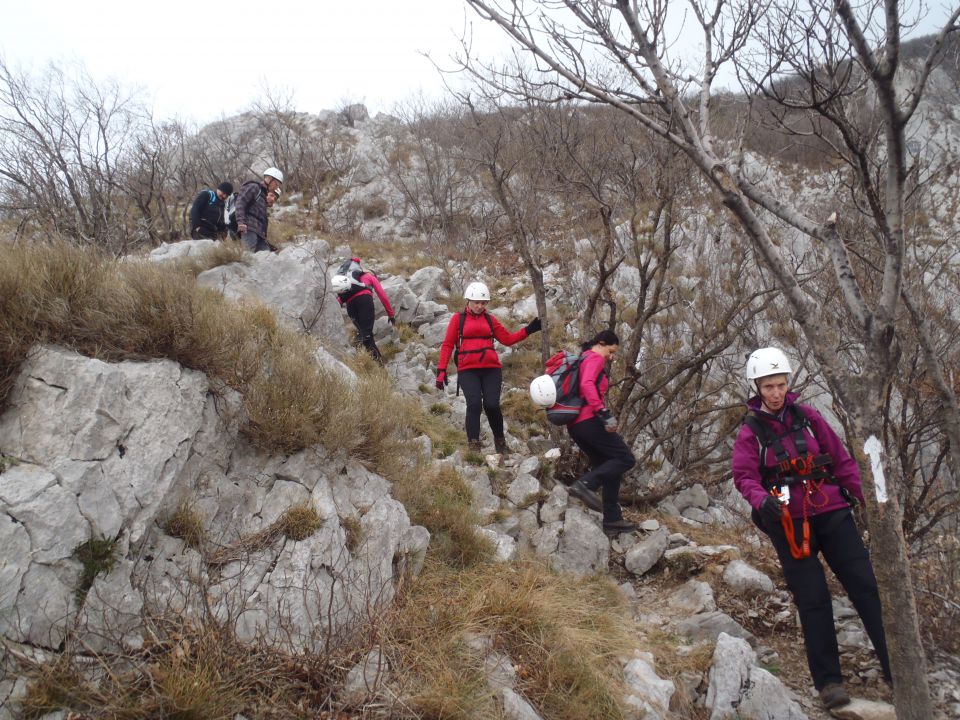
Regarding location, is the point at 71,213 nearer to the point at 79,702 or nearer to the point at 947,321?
the point at 79,702

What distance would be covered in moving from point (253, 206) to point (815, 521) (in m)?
8.85

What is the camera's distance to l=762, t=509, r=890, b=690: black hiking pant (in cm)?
323

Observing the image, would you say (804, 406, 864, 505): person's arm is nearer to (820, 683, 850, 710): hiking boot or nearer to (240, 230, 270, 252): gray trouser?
(820, 683, 850, 710): hiking boot

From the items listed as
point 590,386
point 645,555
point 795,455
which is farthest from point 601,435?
point 795,455

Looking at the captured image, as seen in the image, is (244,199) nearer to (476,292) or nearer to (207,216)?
(207,216)

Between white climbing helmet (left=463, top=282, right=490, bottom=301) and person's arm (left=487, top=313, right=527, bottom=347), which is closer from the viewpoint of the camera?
person's arm (left=487, top=313, right=527, bottom=347)

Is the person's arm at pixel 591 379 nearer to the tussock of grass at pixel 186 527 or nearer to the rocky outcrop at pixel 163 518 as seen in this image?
the rocky outcrop at pixel 163 518

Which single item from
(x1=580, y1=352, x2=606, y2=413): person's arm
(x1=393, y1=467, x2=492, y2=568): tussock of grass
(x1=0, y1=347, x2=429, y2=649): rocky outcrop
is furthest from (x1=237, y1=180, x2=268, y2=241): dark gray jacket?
(x1=580, y1=352, x2=606, y2=413): person's arm

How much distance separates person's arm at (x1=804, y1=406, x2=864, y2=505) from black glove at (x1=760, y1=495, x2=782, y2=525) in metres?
0.44

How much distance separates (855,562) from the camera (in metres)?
3.23

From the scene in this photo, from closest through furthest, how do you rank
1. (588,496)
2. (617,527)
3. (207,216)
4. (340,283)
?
(617,527)
(588,496)
(340,283)
(207,216)

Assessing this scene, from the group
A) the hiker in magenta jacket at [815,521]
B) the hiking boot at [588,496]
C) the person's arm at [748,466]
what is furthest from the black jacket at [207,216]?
the hiker in magenta jacket at [815,521]

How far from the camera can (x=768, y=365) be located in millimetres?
3518

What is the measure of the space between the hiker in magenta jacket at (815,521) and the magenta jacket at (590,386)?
5.50 feet
